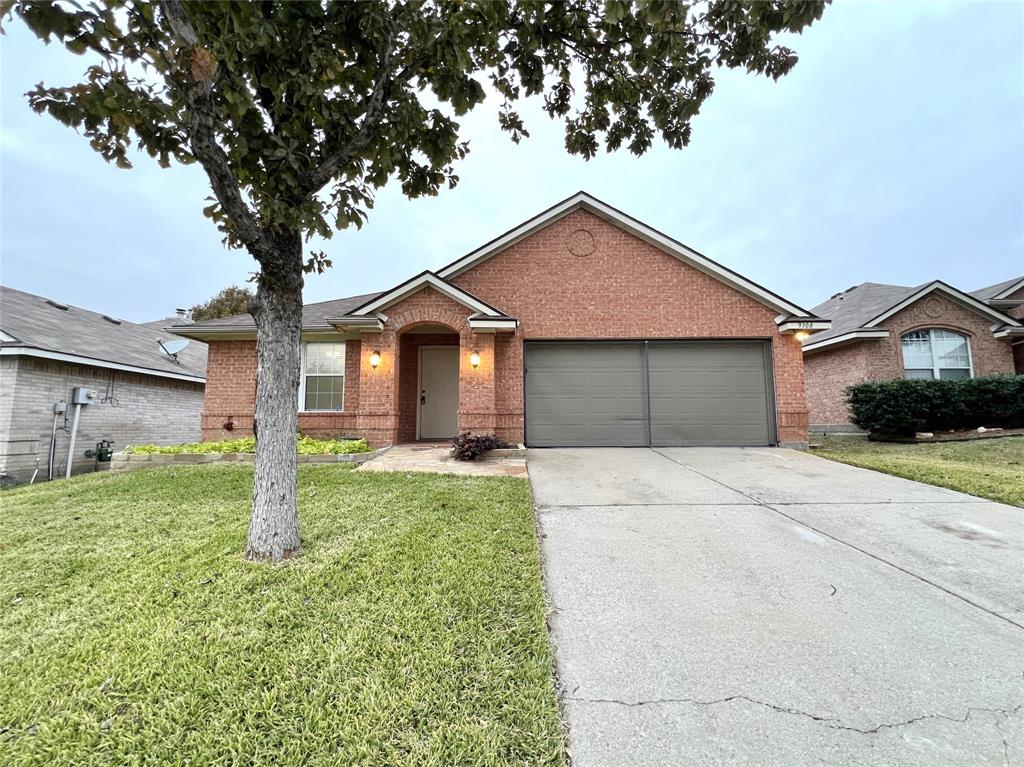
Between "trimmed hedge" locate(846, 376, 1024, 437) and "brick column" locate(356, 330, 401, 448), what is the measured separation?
12.8 metres

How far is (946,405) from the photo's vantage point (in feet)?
36.5

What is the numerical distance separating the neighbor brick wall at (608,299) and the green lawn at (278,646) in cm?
652

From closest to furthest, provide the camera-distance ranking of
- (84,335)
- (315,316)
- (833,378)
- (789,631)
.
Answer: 1. (789,631)
2. (315,316)
3. (84,335)
4. (833,378)

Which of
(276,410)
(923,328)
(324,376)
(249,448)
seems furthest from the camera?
(923,328)

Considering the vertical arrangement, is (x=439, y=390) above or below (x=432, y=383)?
below

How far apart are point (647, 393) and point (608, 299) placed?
8.13 ft

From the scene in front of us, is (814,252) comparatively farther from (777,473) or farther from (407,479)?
(407,479)

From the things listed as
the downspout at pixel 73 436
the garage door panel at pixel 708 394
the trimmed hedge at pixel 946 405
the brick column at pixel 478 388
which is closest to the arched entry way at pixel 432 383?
the brick column at pixel 478 388

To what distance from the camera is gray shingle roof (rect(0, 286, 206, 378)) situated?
9995 millimetres

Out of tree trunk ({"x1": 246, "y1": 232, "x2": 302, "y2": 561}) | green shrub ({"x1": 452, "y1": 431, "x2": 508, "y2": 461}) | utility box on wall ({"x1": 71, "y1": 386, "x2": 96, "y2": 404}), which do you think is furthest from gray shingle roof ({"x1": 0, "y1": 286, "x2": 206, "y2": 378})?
A: tree trunk ({"x1": 246, "y1": 232, "x2": 302, "y2": 561})

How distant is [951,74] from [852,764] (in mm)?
38522

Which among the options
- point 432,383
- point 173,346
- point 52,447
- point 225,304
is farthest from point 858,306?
point 225,304

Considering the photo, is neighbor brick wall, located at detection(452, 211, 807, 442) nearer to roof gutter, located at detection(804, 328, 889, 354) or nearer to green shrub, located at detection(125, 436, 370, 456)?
green shrub, located at detection(125, 436, 370, 456)

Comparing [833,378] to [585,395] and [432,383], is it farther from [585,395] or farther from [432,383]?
[432,383]
